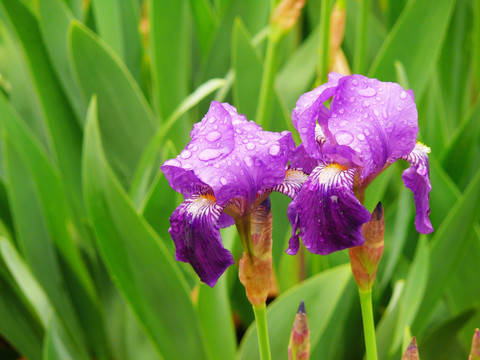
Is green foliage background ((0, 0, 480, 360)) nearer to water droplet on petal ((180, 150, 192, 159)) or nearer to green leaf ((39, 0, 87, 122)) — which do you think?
green leaf ((39, 0, 87, 122))

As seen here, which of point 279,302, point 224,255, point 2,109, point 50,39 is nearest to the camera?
point 224,255

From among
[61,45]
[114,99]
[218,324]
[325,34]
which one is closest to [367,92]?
[325,34]

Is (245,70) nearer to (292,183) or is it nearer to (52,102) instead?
(52,102)

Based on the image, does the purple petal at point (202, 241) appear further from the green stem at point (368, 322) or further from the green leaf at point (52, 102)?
the green leaf at point (52, 102)

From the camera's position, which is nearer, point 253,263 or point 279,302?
point 253,263

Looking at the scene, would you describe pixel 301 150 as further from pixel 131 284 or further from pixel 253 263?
pixel 131 284

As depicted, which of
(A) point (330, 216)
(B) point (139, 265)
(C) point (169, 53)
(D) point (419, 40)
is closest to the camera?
(A) point (330, 216)

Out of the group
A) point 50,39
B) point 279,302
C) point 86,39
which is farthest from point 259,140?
point 50,39

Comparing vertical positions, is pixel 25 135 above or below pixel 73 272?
above
